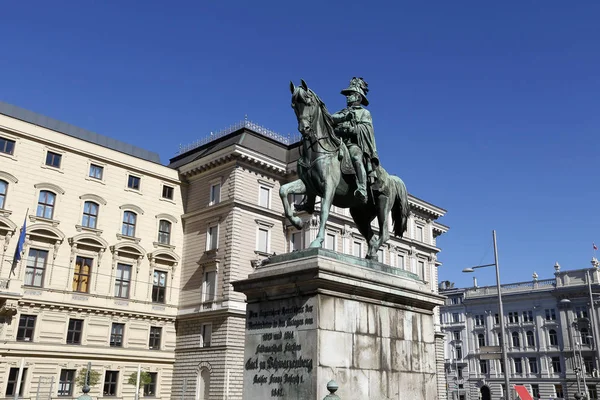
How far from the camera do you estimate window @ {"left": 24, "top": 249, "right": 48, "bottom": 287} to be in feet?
126

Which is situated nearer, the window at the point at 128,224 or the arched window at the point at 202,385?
the arched window at the point at 202,385

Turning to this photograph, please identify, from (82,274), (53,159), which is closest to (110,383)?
(82,274)

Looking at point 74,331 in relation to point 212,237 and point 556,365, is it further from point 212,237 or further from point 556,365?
point 556,365

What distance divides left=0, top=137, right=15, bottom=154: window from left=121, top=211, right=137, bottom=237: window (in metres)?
9.25

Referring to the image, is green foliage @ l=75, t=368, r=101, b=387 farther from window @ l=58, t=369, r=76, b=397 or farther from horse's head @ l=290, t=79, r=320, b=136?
horse's head @ l=290, t=79, r=320, b=136

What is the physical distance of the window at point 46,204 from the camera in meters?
40.0

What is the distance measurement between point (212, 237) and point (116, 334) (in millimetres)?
10120

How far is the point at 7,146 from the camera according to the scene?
39375 mm

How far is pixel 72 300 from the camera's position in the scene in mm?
39906

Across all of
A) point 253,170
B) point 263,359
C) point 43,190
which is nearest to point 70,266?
point 43,190

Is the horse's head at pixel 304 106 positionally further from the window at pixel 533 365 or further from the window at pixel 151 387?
the window at pixel 533 365

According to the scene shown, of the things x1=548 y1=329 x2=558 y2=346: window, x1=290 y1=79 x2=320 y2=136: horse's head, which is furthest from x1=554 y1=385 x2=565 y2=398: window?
x1=290 y1=79 x2=320 y2=136: horse's head

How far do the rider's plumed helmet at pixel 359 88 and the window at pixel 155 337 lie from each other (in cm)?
3686

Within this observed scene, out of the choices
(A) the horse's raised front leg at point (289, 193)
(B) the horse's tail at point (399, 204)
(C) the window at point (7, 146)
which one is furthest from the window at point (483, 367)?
(A) the horse's raised front leg at point (289, 193)
